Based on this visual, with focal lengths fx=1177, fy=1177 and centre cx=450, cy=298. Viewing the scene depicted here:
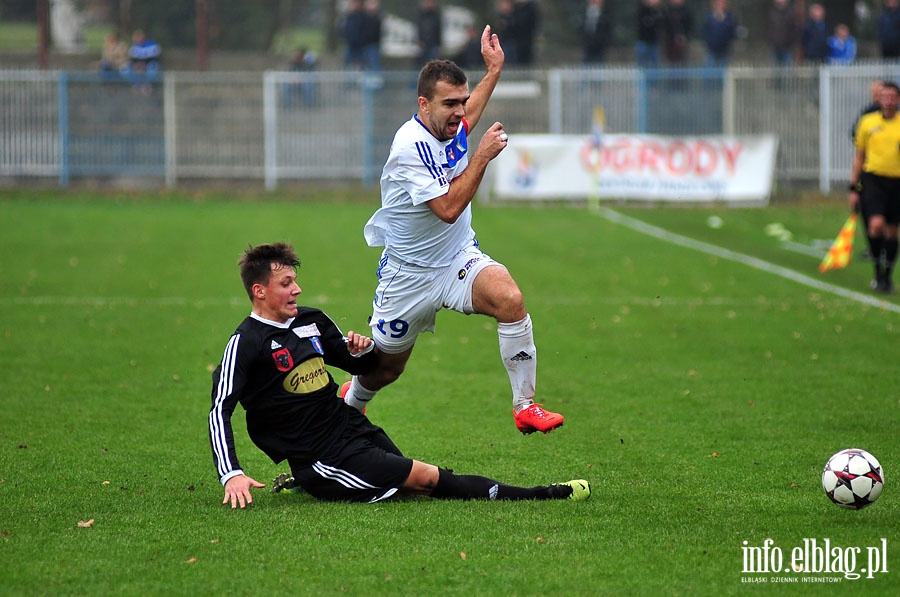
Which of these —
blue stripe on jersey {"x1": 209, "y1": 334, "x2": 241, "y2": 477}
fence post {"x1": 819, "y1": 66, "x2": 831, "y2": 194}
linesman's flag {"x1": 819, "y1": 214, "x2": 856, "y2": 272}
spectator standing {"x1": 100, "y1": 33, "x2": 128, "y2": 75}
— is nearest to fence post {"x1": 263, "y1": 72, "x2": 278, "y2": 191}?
spectator standing {"x1": 100, "y1": 33, "x2": 128, "y2": 75}

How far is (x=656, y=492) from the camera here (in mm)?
6527

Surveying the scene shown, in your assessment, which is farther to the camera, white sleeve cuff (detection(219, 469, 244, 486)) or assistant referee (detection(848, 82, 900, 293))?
assistant referee (detection(848, 82, 900, 293))

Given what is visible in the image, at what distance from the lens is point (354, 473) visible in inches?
248

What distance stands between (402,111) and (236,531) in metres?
24.2

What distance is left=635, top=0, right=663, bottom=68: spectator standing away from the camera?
2937 centimetres

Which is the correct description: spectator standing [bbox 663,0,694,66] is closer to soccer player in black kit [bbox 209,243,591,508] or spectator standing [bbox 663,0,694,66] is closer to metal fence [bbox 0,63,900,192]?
metal fence [bbox 0,63,900,192]

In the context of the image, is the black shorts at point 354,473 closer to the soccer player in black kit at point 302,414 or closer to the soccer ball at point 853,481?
the soccer player in black kit at point 302,414

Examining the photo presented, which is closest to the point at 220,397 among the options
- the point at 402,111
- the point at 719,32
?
the point at 402,111

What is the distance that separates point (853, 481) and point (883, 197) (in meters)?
9.83

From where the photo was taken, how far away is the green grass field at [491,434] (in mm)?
5246

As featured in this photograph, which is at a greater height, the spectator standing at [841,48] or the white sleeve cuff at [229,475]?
the spectator standing at [841,48]

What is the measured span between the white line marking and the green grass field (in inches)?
7.8

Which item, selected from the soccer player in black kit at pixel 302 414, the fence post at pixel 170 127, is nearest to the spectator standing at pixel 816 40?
the fence post at pixel 170 127

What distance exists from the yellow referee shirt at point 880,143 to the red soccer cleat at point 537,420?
9502 mm
